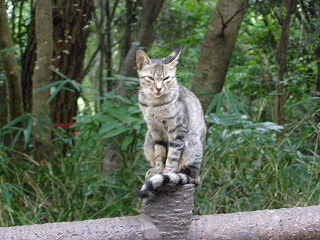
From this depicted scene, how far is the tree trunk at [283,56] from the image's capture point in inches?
209

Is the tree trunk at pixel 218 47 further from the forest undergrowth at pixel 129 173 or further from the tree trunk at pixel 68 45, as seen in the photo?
the tree trunk at pixel 68 45

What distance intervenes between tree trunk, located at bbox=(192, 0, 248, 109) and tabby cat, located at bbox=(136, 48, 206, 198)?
159 cm

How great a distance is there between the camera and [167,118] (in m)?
3.20

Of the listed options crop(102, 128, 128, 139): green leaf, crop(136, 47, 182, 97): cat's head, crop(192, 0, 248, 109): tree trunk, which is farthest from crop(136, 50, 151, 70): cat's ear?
crop(192, 0, 248, 109): tree trunk

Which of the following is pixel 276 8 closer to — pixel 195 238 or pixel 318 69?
pixel 318 69

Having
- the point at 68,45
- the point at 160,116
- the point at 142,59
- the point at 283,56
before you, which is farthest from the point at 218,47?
the point at 160,116

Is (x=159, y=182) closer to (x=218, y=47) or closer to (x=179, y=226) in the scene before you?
(x=179, y=226)

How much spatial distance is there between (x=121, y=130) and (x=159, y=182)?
1.56 metres

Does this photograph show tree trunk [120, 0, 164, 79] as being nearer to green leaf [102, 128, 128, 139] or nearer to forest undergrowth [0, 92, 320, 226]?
Answer: forest undergrowth [0, 92, 320, 226]

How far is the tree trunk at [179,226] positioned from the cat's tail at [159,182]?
4 centimetres

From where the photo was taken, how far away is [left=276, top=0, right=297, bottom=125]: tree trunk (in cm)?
530

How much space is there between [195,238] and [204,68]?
2.24 m

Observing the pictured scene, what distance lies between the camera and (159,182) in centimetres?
271

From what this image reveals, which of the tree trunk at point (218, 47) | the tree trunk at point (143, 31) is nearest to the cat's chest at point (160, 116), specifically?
the tree trunk at point (218, 47)
